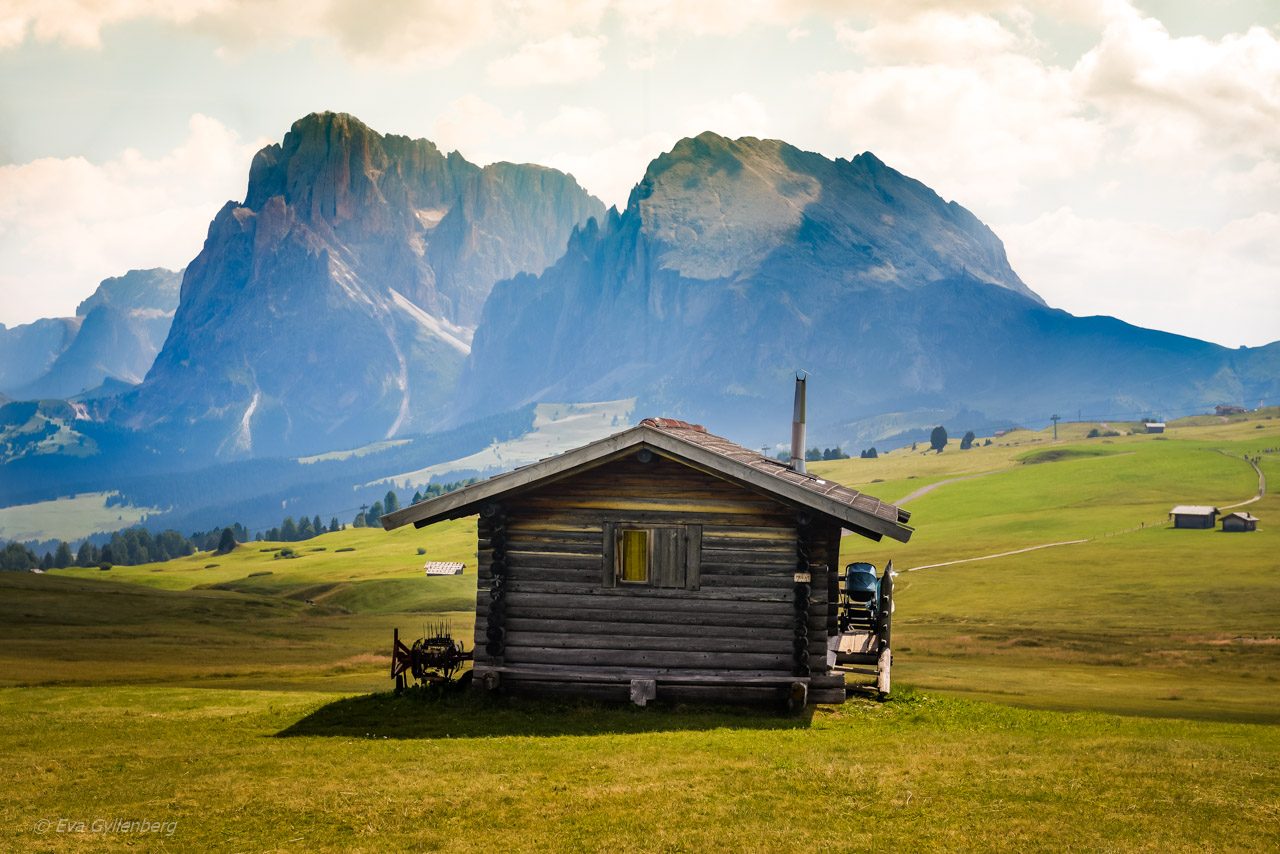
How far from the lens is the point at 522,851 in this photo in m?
14.3

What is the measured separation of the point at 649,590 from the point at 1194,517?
112 m

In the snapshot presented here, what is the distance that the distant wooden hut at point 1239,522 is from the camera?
388ft

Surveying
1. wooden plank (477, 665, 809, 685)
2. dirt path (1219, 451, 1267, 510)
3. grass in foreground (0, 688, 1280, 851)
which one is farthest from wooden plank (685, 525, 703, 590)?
dirt path (1219, 451, 1267, 510)

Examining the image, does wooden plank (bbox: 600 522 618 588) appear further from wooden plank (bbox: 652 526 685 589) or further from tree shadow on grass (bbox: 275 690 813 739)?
tree shadow on grass (bbox: 275 690 813 739)

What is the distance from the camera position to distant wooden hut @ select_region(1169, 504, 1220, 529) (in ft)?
398

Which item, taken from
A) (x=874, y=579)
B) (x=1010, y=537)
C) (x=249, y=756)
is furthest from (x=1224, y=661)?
(x=1010, y=537)

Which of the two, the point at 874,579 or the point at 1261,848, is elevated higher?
the point at 874,579

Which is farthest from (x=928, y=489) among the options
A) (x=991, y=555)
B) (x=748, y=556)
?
(x=748, y=556)

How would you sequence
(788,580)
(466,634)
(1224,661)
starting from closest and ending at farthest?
(788,580) → (1224,661) → (466,634)

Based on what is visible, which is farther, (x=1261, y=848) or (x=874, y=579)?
(x=874, y=579)

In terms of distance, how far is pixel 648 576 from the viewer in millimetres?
25594

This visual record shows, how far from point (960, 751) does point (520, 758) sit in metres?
7.23

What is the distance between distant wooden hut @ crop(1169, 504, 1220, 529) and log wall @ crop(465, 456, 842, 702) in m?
110

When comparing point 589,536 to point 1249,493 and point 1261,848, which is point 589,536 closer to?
point 1261,848
